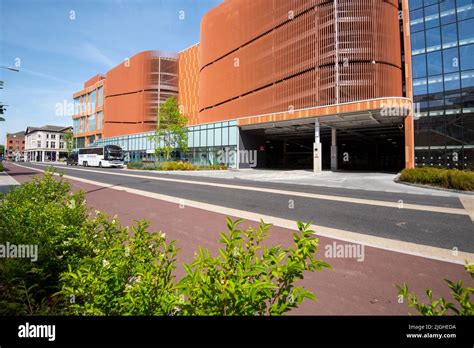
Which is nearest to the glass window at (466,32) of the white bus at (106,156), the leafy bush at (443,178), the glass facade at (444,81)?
the glass facade at (444,81)

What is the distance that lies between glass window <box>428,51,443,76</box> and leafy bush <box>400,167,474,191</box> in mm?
14650

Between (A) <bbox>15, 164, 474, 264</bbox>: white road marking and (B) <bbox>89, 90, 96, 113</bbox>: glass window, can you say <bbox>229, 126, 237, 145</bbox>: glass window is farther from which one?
(B) <bbox>89, 90, 96, 113</bbox>: glass window

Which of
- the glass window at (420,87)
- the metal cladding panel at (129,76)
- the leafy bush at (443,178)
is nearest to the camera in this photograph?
the leafy bush at (443,178)

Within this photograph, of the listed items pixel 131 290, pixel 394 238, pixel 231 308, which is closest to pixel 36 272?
pixel 131 290

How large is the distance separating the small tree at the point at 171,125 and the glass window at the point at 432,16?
34493 millimetres

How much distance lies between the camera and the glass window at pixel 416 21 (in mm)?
28370

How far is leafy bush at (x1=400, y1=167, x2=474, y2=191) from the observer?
49.2 ft

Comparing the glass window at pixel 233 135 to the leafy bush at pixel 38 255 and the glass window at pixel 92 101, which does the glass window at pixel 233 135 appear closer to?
the leafy bush at pixel 38 255

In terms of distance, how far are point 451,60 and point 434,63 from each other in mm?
→ 1427

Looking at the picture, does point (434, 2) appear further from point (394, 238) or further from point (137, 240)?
point (137, 240)

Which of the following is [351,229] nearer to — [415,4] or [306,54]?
[415,4]

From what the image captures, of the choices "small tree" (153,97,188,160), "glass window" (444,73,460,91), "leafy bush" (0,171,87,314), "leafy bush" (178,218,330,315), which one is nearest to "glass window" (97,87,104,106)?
"small tree" (153,97,188,160)

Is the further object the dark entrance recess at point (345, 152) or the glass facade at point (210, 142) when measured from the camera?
the dark entrance recess at point (345, 152)

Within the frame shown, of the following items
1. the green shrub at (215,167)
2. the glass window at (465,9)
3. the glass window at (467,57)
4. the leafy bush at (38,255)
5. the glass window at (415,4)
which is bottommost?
the leafy bush at (38,255)
